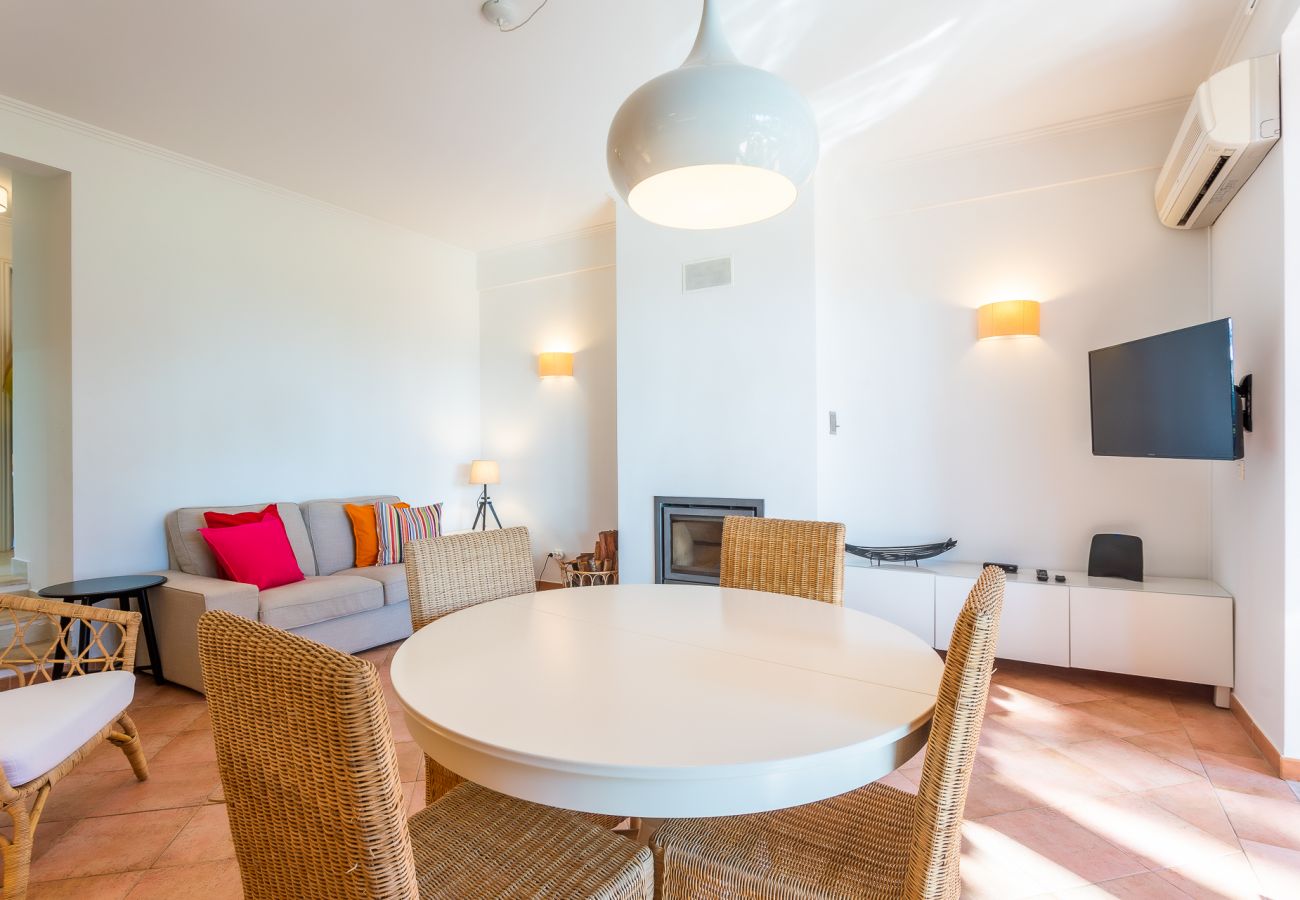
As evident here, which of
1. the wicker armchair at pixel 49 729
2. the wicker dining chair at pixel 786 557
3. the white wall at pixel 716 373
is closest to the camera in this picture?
the wicker armchair at pixel 49 729

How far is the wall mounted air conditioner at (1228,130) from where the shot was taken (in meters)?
2.14

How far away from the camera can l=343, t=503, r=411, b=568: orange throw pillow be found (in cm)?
392

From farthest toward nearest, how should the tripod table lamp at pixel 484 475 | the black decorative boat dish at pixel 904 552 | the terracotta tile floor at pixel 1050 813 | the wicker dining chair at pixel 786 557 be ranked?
the tripod table lamp at pixel 484 475 → the black decorative boat dish at pixel 904 552 → the wicker dining chair at pixel 786 557 → the terracotta tile floor at pixel 1050 813

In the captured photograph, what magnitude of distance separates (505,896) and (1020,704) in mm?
2569

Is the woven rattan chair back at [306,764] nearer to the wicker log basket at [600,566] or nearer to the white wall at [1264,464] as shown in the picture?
the white wall at [1264,464]

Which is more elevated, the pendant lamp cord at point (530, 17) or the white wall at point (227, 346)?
the pendant lamp cord at point (530, 17)

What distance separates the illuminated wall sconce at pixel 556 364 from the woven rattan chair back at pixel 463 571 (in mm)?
2714

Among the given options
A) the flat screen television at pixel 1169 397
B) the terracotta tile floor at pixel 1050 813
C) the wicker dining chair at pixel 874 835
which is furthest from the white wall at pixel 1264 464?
the wicker dining chair at pixel 874 835

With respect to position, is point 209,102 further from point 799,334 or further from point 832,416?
point 832,416

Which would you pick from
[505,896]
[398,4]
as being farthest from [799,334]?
[505,896]

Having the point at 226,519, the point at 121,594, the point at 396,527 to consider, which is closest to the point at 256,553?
the point at 226,519

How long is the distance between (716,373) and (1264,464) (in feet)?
7.83

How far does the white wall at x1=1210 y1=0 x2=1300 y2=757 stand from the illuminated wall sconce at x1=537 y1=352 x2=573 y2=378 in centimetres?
371

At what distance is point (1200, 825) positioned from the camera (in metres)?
1.87
